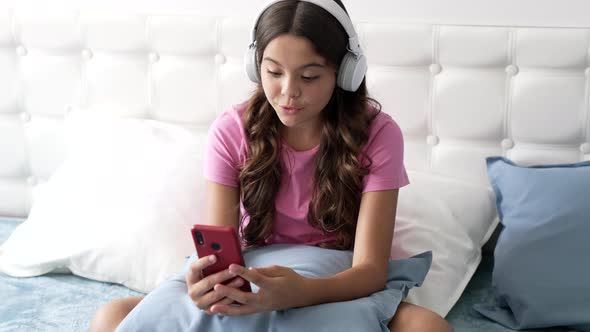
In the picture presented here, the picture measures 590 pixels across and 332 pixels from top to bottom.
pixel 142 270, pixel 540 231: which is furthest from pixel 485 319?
pixel 142 270

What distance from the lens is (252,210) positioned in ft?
5.37

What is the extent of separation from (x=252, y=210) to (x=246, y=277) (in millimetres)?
329

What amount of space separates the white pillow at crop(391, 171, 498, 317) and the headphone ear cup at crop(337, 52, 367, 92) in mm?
432

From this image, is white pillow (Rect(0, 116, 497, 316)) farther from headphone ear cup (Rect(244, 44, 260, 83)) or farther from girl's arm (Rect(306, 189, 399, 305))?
headphone ear cup (Rect(244, 44, 260, 83))

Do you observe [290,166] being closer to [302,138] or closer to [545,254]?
[302,138]

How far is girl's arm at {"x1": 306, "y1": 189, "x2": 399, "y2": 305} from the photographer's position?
4.72ft

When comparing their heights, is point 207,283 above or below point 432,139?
below

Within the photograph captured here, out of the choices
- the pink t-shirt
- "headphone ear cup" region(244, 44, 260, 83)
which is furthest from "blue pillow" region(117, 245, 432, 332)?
"headphone ear cup" region(244, 44, 260, 83)

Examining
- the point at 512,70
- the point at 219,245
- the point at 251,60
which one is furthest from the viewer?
the point at 512,70

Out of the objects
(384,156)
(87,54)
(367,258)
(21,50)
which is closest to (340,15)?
(384,156)

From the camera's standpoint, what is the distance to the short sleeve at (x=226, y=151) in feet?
5.42

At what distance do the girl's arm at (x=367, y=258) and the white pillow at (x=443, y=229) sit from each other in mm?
190

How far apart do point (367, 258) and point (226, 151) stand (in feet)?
1.22

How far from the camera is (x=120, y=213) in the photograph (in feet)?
6.16
